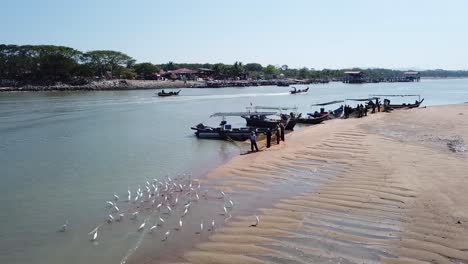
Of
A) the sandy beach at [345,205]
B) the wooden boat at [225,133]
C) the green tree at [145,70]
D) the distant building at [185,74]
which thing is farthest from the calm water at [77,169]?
the distant building at [185,74]

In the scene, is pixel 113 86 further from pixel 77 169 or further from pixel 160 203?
pixel 160 203

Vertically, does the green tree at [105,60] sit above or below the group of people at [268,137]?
above

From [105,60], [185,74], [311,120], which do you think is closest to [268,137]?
[311,120]

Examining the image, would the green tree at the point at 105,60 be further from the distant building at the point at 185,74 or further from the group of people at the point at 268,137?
the group of people at the point at 268,137

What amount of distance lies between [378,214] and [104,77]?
12565 centimetres

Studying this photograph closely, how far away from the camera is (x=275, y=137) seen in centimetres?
2952

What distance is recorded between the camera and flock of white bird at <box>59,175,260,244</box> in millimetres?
13602

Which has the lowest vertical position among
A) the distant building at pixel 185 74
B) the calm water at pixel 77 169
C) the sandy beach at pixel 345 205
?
the calm water at pixel 77 169

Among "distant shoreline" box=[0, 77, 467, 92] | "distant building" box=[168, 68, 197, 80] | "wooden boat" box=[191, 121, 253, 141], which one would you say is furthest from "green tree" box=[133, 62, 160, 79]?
"wooden boat" box=[191, 121, 253, 141]

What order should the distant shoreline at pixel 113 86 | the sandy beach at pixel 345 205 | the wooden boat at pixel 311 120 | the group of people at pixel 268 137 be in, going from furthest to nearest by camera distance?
the distant shoreline at pixel 113 86 → the wooden boat at pixel 311 120 → the group of people at pixel 268 137 → the sandy beach at pixel 345 205

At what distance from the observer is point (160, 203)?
15898 millimetres

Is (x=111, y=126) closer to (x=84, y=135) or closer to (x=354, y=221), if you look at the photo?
(x=84, y=135)

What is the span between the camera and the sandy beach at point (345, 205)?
33.8ft

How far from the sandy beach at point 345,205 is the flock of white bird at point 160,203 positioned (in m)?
0.82
